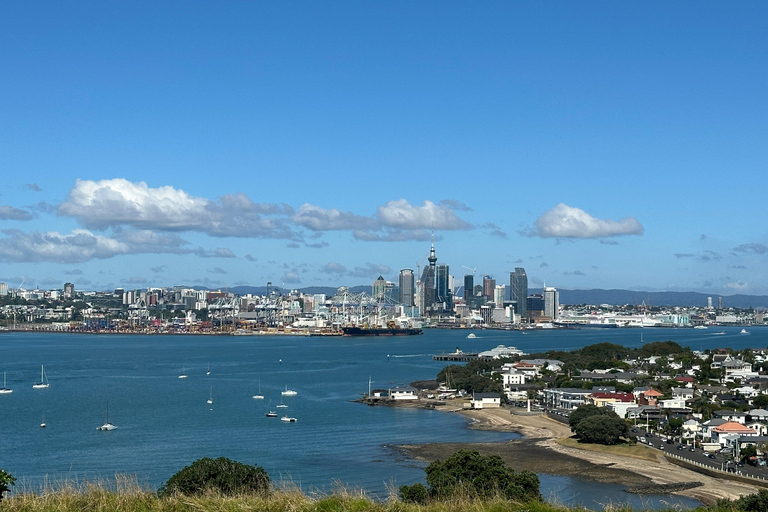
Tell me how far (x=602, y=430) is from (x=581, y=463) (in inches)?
59.0

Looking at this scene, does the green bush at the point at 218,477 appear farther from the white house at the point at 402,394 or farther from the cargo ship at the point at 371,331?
the cargo ship at the point at 371,331

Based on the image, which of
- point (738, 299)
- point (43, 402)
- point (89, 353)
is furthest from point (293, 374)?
point (738, 299)

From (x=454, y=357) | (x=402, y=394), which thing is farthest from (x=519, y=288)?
(x=402, y=394)

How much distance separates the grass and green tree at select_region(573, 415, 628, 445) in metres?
0.11

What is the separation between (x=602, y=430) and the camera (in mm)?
11258

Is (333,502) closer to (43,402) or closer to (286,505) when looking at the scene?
(286,505)

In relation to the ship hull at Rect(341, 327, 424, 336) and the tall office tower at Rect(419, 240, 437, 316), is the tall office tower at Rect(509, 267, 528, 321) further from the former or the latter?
the ship hull at Rect(341, 327, 424, 336)

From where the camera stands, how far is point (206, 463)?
247 inches

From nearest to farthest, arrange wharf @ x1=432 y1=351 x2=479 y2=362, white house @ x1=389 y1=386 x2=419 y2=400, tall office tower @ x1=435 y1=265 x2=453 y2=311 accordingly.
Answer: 1. white house @ x1=389 y1=386 x2=419 y2=400
2. wharf @ x1=432 y1=351 x2=479 y2=362
3. tall office tower @ x1=435 y1=265 x2=453 y2=311

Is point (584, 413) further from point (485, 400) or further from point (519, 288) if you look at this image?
point (519, 288)

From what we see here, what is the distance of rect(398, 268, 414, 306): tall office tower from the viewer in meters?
88.9

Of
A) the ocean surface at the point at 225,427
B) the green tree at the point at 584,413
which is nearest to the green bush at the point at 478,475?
the ocean surface at the point at 225,427

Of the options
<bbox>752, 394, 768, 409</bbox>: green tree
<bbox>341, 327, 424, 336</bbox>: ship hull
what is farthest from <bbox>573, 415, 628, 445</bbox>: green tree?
<bbox>341, 327, 424, 336</bbox>: ship hull

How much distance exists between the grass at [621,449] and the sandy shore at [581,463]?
4.8 inches
